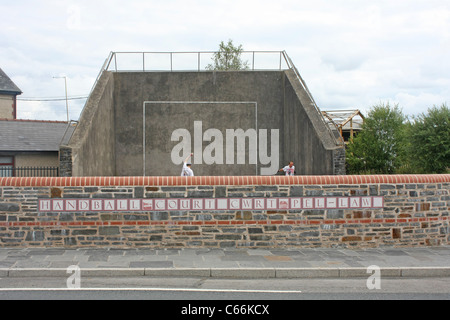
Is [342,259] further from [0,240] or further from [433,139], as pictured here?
[433,139]

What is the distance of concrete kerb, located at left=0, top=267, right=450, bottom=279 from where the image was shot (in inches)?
311

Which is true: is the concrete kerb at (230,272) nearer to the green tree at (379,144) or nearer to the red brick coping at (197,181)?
the red brick coping at (197,181)

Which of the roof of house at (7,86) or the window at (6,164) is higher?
the roof of house at (7,86)

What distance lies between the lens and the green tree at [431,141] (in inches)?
829

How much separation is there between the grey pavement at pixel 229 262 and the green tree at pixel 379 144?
19.7 metres

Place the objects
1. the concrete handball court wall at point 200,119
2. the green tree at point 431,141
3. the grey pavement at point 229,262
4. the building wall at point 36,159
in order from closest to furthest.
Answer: the grey pavement at point 229,262 < the green tree at point 431,141 < the concrete handball court wall at point 200,119 < the building wall at point 36,159

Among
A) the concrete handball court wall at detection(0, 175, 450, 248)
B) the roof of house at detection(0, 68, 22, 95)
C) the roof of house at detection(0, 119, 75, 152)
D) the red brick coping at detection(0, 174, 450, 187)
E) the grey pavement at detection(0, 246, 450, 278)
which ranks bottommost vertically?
the grey pavement at detection(0, 246, 450, 278)

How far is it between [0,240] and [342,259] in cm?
714

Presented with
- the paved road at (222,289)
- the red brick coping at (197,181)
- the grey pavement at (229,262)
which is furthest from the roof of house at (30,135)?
the paved road at (222,289)

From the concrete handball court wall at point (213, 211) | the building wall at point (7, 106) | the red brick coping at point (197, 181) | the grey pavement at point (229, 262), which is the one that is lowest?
the grey pavement at point (229, 262)

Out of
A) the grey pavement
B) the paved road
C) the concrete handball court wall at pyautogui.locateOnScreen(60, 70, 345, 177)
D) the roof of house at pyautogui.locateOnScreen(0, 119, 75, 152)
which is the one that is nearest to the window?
the roof of house at pyautogui.locateOnScreen(0, 119, 75, 152)

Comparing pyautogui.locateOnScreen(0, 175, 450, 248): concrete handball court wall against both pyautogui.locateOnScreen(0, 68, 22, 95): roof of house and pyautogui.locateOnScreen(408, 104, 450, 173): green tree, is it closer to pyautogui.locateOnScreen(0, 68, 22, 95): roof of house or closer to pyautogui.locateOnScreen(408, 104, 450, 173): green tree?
pyautogui.locateOnScreen(408, 104, 450, 173): green tree

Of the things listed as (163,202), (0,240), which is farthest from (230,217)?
(0,240)
